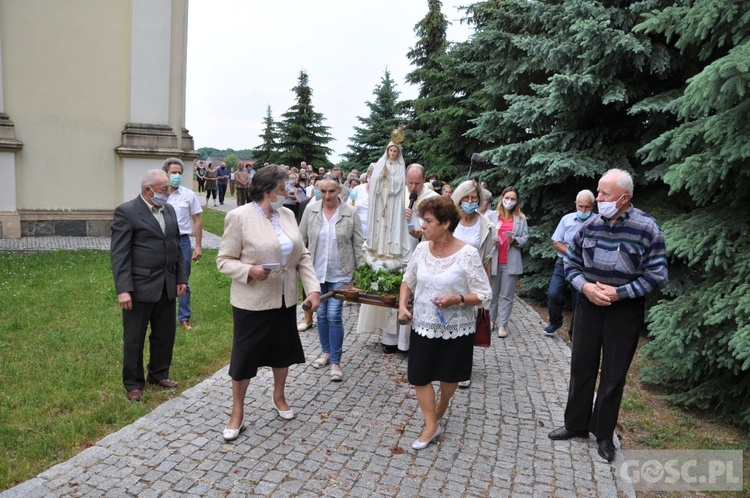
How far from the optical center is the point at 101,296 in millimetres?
8977

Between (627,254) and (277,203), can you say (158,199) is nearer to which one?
(277,203)

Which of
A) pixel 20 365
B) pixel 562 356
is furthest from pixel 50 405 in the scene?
pixel 562 356

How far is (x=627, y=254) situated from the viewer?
4.53 meters

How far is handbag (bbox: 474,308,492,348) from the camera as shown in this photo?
5.57m

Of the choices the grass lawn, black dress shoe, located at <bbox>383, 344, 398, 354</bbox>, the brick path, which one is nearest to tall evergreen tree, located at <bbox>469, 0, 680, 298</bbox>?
black dress shoe, located at <bbox>383, 344, 398, 354</bbox>

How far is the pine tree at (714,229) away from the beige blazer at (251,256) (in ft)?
12.6

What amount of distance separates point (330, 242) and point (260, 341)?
195 centimetres

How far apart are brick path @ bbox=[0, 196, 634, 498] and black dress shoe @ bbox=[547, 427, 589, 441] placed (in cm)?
7

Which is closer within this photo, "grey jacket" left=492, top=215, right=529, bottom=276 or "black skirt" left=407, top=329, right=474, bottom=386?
"black skirt" left=407, top=329, right=474, bottom=386

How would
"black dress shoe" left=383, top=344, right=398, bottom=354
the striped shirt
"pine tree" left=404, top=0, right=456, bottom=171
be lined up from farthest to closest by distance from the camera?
"pine tree" left=404, top=0, right=456, bottom=171, "black dress shoe" left=383, top=344, right=398, bottom=354, the striped shirt

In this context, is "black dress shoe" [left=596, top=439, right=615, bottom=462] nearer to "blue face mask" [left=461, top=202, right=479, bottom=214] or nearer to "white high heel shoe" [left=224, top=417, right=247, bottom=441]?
"blue face mask" [left=461, top=202, right=479, bottom=214]

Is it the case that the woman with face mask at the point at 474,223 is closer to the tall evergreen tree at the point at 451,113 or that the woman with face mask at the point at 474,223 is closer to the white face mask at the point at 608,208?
the white face mask at the point at 608,208

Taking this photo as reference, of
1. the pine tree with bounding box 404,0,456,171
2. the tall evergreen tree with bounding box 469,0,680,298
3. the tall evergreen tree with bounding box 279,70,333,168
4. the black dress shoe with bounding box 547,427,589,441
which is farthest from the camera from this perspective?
the tall evergreen tree with bounding box 279,70,333,168

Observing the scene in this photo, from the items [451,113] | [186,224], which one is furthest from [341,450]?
[451,113]
